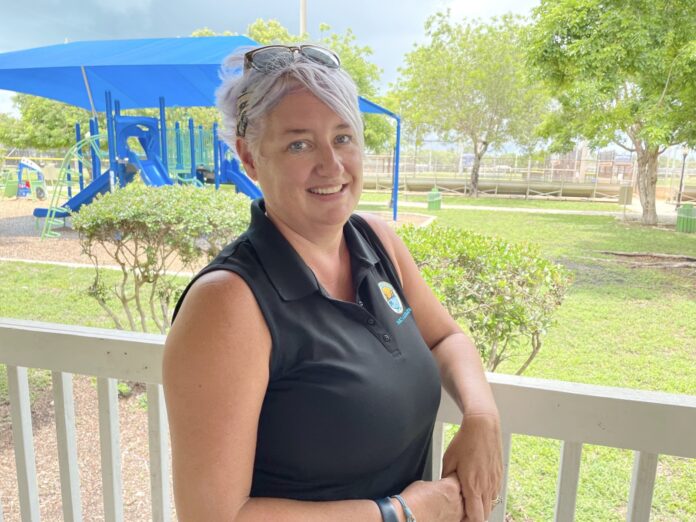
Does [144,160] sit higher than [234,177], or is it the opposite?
[144,160]

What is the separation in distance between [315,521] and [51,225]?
7.37 m

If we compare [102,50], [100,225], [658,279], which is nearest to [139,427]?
[100,225]

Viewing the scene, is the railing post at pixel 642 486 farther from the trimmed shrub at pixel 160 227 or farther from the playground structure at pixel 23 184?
the playground structure at pixel 23 184

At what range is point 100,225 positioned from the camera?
252 centimetres

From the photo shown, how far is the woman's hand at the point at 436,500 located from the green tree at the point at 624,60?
3275 millimetres

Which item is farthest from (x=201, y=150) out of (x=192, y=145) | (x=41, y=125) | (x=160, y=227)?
(x=41, y=125)

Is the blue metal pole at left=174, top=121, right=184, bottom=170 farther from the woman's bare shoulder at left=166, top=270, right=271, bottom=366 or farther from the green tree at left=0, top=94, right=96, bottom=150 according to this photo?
the woman's bare shoulder at left=166, top=270, right=271, bottom=366

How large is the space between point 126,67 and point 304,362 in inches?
216

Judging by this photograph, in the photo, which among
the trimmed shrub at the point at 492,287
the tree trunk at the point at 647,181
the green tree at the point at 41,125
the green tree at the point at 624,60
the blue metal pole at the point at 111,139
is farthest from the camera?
the green tree at the point at 41,125

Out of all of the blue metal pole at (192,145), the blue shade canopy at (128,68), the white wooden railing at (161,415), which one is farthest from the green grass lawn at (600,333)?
the blue metal pole at (192,145)

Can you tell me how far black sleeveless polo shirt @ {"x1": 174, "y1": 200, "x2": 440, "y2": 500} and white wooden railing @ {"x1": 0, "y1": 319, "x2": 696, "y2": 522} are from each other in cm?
21

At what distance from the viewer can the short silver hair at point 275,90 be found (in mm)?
620

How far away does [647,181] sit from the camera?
6.14 metres

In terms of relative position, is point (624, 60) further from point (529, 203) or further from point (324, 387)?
point (529, 203)
